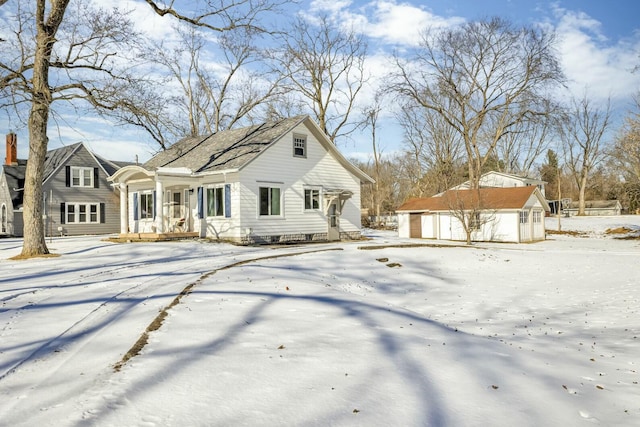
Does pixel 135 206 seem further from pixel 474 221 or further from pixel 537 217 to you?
pixel 537 217

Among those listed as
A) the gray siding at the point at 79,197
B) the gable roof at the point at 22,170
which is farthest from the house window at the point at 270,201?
the gable roof at the point at 22,170

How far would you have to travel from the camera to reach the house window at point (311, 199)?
22.5 m

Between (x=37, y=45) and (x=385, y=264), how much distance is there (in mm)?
12685

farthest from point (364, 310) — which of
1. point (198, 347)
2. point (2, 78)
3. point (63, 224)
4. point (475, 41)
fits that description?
point (475, 41)

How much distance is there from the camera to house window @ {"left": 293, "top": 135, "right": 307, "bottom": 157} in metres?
22.0

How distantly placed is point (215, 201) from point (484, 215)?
17.0m

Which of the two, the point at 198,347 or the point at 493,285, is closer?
the point at 198,347

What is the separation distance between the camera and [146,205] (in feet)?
77.9

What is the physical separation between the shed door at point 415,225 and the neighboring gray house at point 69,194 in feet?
69.5

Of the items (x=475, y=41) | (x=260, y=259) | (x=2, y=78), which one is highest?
(x=475, y=41)

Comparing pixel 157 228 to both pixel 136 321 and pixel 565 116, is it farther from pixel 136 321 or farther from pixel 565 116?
pixel 565 116

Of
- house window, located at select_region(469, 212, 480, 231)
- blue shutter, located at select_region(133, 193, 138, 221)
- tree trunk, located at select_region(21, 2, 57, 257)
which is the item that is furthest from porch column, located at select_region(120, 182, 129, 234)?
house window, located at select_region(469, 212, 480, 231)

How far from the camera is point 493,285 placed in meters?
13.6

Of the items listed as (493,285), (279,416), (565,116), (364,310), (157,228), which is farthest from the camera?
(565,116)
